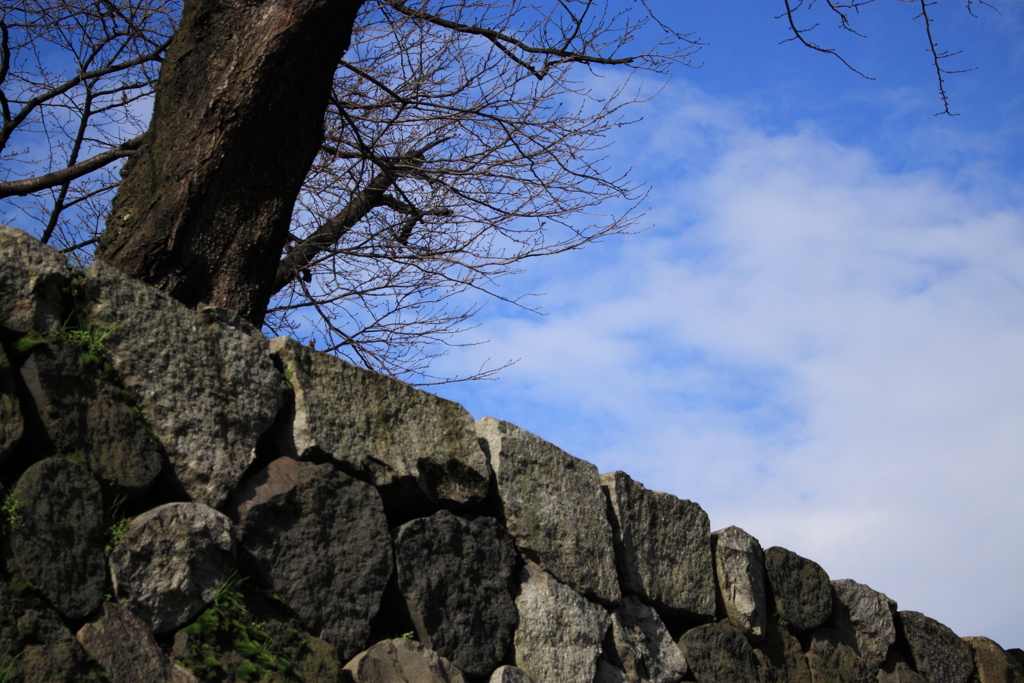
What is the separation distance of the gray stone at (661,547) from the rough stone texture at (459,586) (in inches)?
23.3

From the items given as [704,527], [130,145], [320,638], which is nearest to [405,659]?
[320,638]

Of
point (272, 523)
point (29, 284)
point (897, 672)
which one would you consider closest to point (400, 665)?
point (272, 523)

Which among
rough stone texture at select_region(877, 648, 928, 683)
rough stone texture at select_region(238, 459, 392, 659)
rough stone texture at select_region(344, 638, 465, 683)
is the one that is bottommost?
rough stone texture at select_region(344, 638, 465, 683)

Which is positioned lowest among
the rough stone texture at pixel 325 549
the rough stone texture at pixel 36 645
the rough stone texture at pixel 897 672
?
the rough stone texture at pixel 36 645

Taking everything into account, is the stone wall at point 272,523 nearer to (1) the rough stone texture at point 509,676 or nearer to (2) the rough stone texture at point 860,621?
(1) the rough stone texture at point 509,676

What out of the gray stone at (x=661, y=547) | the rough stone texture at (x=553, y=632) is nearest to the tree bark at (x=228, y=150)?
the rough stone texture at (x=553, y=632)

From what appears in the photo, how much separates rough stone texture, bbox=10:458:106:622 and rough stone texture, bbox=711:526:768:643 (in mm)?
2378

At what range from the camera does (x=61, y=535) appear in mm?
1822

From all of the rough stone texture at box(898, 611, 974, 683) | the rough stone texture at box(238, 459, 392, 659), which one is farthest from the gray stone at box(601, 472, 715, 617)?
the rough stone texture at box(898, 611, 974, 683)

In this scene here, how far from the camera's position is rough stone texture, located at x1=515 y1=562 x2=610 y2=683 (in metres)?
2.62

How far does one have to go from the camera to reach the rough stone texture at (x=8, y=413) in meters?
1.80

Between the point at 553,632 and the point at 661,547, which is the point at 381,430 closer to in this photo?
the point at 553,632

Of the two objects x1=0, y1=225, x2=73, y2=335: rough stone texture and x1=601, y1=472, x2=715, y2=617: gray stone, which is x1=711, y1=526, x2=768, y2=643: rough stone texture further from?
x1=0, y1=225, x2=73, y2=335: rough stone texture

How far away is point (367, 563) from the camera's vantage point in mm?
2264
